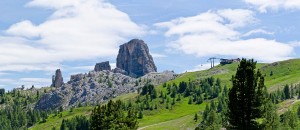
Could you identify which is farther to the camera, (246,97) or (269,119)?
(269,119)

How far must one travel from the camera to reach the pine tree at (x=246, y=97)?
132 ft

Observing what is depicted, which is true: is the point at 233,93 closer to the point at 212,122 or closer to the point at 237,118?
the point at 237,118

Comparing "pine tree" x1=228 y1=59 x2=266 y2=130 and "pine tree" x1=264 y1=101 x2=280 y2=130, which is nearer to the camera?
"pine tree" x1=228 y1=59 x2=266 y2=130

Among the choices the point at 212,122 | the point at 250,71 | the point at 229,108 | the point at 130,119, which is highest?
the point at 250,71

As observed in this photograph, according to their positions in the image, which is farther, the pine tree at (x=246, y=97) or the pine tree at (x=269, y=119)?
the pine tree at (x=269, y=119)

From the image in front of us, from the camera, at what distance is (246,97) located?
40.6 meters

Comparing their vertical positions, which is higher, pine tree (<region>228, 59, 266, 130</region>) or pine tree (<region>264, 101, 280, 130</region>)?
pine tree (<region>228, 59, 266, 130</region>)

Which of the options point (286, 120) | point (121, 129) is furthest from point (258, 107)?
point (286, 120)

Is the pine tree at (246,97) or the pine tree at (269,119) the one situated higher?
the pine tree at (246,97)

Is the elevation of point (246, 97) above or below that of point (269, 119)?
above

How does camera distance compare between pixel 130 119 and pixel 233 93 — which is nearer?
pixel 233 93

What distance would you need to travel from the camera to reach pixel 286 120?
13025 centimetres

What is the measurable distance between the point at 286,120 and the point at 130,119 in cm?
6858

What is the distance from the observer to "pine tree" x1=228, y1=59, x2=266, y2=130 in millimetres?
40344
